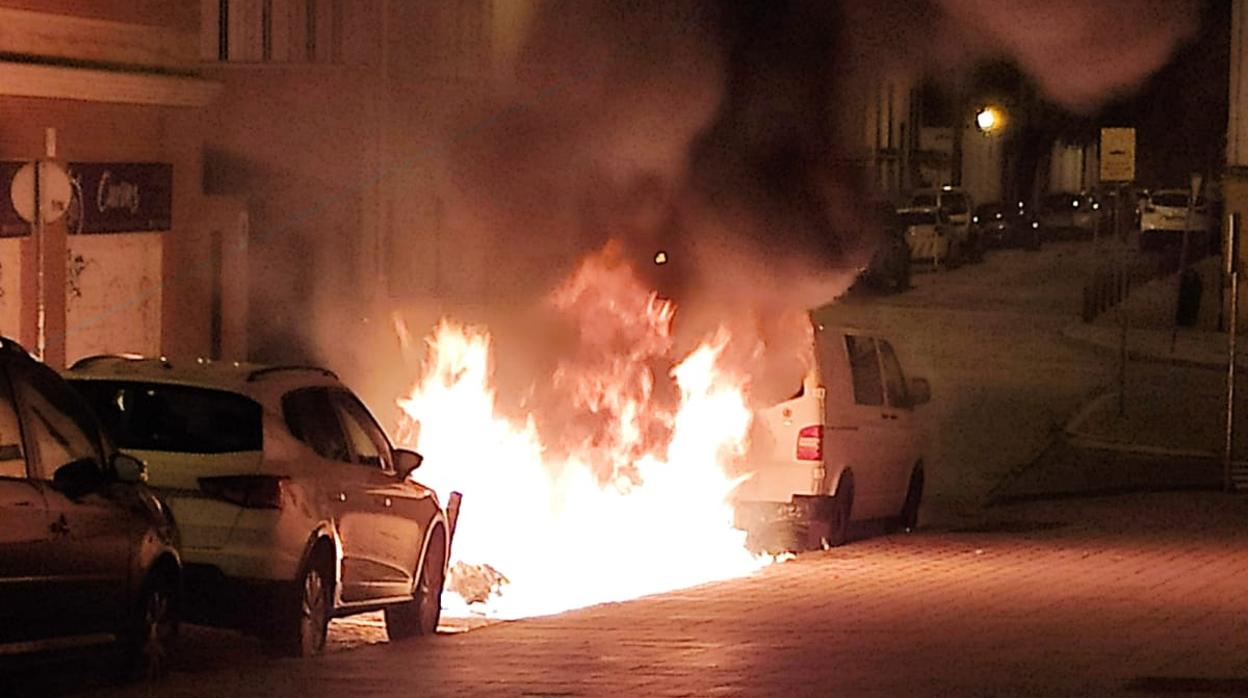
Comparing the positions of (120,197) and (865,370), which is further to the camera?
(120,197)

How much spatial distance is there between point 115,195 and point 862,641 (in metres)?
14.3

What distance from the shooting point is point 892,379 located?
70.9 ft

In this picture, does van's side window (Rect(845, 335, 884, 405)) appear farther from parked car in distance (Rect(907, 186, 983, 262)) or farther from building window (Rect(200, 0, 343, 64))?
parked car in distance (Rect(907, 186, 983, 262))

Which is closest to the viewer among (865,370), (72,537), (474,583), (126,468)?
(72,537)

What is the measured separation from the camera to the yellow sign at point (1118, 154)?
29.6 metres

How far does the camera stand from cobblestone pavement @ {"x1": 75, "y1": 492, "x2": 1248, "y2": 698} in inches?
452

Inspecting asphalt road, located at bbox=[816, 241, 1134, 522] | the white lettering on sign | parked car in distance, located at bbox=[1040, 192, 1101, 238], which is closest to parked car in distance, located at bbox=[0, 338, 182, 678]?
asphalt road, located at bbox=[816, 241, 1134, 522]

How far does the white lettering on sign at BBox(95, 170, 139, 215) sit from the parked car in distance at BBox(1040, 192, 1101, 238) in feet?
172

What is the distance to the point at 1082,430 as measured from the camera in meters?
30.8

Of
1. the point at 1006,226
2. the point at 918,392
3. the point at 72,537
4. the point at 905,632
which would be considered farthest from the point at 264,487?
the point at 1006,226

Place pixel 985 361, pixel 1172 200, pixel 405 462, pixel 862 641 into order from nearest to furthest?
pixel 862 641
pixel 405 462
pixel 985 361
pixel 1172 200

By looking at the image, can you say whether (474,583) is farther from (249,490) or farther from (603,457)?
(249,490)

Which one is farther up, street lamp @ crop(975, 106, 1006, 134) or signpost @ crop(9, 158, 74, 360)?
street lamp @ crop(975, 106, 1006, 134)

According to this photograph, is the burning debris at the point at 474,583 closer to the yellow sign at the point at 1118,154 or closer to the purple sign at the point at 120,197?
the purple sign at the point at 120,197
